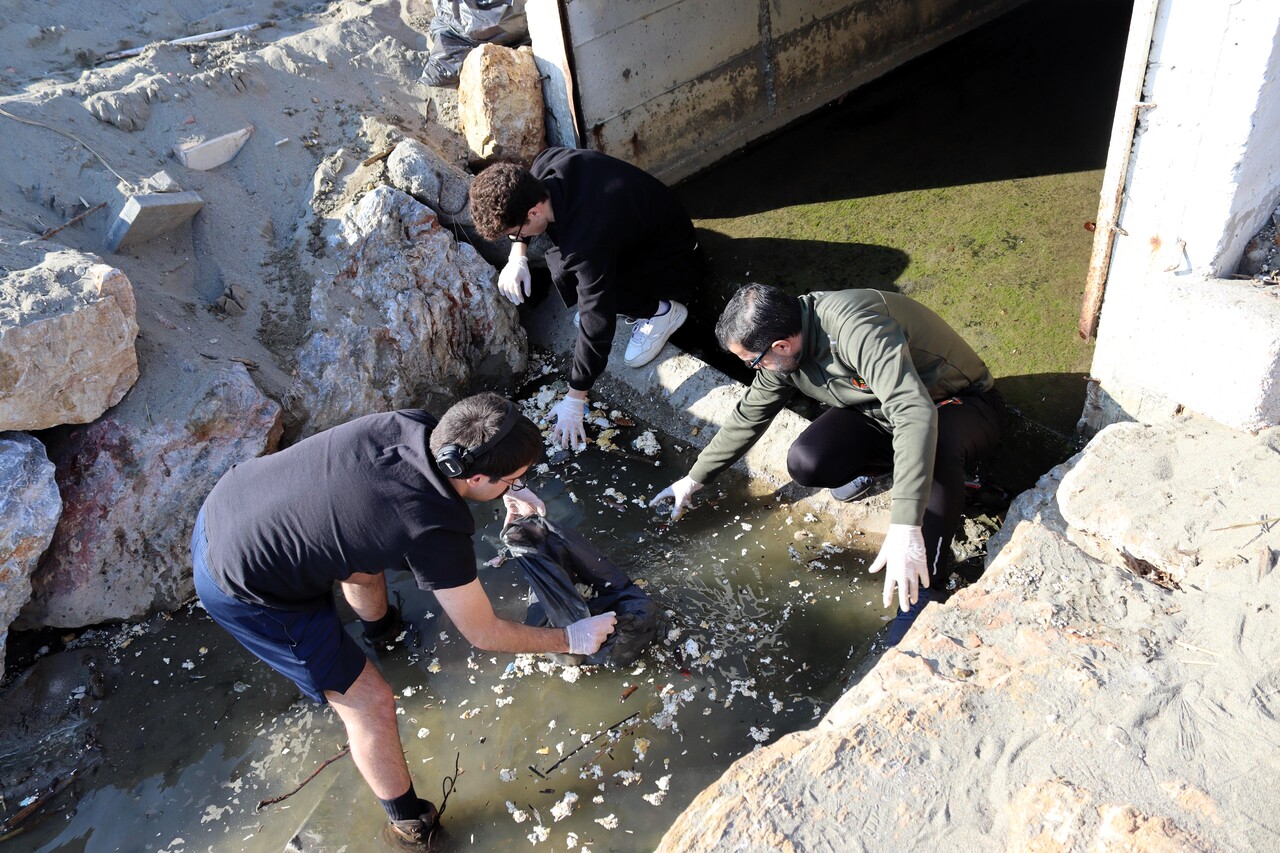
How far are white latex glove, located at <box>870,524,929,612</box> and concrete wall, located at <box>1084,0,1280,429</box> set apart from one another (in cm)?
119

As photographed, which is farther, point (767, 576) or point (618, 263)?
point (618, 263)

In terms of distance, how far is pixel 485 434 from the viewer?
2.49 meters

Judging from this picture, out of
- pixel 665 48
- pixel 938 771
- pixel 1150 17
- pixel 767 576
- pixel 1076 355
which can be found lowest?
pixel 767 576

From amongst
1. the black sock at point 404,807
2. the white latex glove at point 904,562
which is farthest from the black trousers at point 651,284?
the black sock at point 404,807

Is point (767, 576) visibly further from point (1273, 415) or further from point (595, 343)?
point (1273, 415)

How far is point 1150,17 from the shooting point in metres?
2.96

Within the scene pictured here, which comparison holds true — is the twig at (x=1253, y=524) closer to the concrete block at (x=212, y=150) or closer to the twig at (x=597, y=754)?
the twig at (x=597, y=754)

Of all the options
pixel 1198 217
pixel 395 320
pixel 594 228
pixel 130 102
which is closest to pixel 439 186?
pixel 395 320

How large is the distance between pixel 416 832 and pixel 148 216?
121 inches

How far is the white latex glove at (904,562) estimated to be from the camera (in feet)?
9.53

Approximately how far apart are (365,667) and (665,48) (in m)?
4.25

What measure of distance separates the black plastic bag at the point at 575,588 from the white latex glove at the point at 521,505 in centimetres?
3

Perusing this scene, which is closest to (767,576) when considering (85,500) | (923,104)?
(85,500)

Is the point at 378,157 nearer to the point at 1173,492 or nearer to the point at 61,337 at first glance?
the point at 61,337
